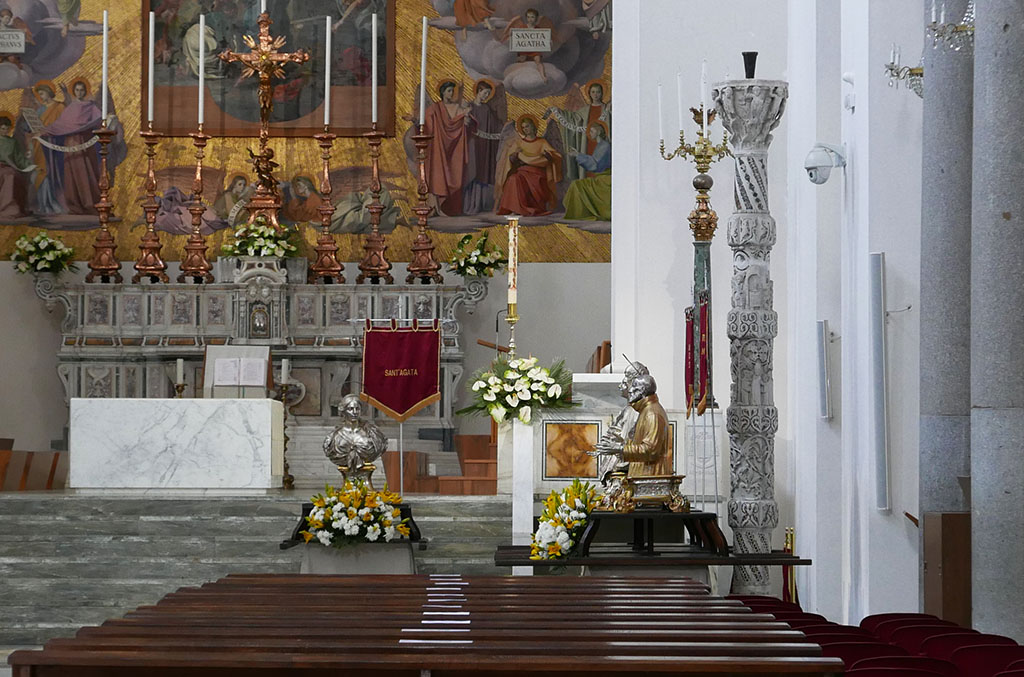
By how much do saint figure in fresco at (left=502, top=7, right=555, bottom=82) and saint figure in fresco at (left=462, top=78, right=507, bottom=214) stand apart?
0.58 m

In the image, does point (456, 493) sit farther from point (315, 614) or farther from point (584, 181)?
point (315, 614)

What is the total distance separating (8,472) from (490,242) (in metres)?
7.04

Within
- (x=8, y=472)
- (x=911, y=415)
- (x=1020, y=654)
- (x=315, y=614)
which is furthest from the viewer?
(x=8, y=472)

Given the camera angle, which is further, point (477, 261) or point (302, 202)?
point (302, 202)

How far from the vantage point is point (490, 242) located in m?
19.5

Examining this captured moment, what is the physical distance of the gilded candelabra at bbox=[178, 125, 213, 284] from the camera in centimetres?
1798

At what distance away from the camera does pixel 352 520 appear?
1071 centimetres

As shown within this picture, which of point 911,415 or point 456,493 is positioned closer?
point 911,415

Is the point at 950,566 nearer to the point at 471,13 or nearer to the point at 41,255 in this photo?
the point at 41,255

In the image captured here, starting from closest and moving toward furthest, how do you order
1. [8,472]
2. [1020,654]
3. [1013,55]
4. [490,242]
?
[1020,654] < [1013,55] < [8,472] < [490,242]

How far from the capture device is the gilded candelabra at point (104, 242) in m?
17.9

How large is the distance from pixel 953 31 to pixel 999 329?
4.78 feet

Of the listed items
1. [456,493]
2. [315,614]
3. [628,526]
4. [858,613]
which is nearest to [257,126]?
[456,493]

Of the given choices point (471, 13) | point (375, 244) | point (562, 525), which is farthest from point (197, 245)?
point (562, 525)
